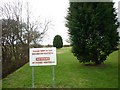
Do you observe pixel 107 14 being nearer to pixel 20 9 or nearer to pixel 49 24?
pixel 20 9

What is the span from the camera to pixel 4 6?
34.2ft

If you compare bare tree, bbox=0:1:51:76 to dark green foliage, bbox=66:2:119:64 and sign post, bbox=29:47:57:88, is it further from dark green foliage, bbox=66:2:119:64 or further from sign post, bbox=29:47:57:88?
dark green foliage, bbox=66:2:119:64

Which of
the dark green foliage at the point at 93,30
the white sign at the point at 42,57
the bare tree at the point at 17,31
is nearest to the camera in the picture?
the white sign at the point at 42,57

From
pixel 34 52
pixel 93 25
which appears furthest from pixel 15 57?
pixel 93 25

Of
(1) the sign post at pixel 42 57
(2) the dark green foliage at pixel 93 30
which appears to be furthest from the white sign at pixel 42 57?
(2) the dark green foliage at pixel 93 30

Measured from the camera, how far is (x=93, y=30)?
20.7ft

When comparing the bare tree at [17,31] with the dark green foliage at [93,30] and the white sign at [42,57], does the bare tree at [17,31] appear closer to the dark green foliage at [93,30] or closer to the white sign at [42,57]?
the white sign at [42,57]

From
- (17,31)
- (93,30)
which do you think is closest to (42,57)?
(93,30)

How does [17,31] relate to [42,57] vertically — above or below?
above

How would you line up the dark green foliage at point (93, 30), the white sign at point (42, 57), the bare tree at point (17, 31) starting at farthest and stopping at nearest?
1. the bare tree at point (17, 31)
2. the dark green foliage at point (93, 30)
3. the white sign at point (42, 57)

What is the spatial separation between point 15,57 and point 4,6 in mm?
5574

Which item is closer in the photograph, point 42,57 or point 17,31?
point 42,57

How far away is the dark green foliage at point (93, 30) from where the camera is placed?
6.20 m

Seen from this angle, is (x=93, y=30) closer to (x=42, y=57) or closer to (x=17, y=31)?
(x=42, y=57)
